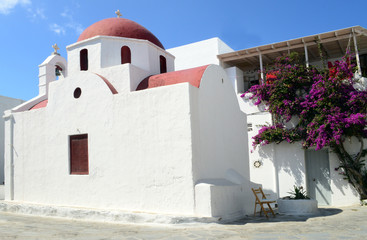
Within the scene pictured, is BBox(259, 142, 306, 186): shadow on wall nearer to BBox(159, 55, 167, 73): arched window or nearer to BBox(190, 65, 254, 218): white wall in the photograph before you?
BBox(190, 65, 254, 218): white wall

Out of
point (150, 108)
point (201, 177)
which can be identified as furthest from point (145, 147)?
point (201, 177)

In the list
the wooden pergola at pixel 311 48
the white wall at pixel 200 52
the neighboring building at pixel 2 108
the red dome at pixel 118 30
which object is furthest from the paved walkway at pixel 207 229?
the neighboring building at pixel 2 108

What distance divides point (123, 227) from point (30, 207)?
396 cm

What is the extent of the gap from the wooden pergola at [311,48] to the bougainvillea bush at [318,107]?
0.82m

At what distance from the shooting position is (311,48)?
14016mm

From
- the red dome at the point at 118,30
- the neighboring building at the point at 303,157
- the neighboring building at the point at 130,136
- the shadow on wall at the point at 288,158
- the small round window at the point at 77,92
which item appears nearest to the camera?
the neighboring building at the point at 130,136

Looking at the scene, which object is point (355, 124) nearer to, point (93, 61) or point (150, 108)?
point (150, 108)

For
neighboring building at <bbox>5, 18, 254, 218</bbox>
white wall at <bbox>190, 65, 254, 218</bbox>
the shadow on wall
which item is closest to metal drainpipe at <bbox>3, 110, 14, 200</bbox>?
neighboring building at <bbox>5, 18, 254, 218</bbox>

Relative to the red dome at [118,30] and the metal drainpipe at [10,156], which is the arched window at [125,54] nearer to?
the red dome at [118,30]

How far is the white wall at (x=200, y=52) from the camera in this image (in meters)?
16.3

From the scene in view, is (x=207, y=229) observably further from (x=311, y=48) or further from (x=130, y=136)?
(x=311, y=48)

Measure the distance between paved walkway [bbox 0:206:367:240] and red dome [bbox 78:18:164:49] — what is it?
579 centimetres

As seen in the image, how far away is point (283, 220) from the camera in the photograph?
798cm

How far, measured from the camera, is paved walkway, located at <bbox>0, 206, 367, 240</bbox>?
6243 millimetres
